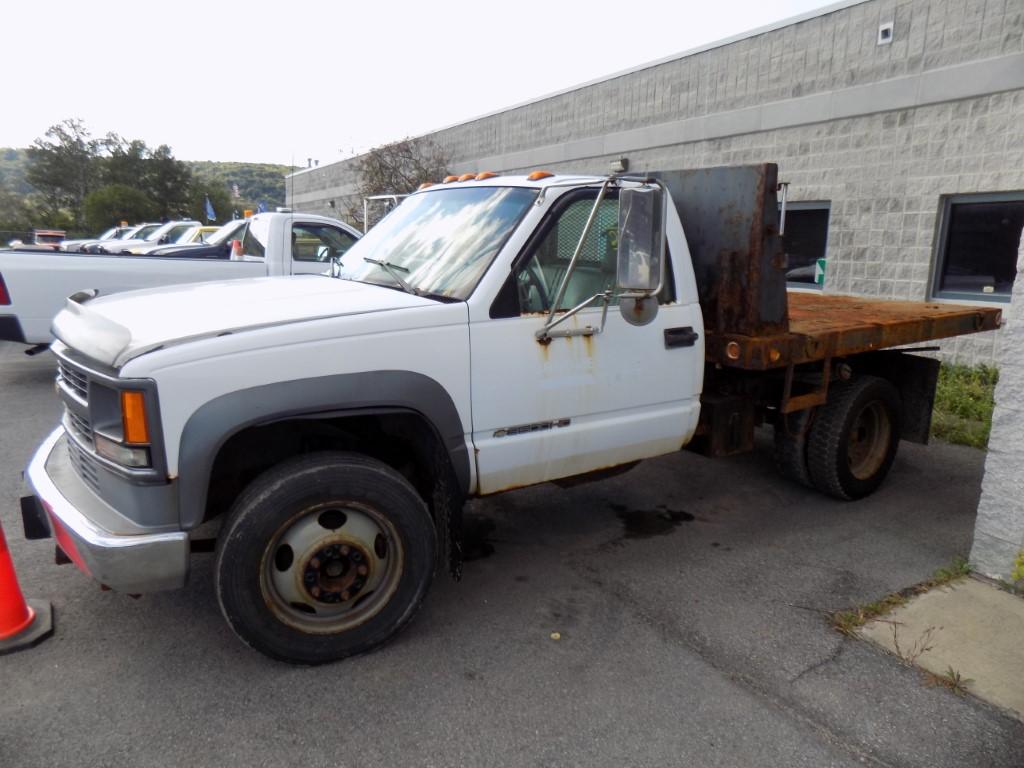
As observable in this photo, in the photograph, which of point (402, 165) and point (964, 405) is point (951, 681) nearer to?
point (964, 405)

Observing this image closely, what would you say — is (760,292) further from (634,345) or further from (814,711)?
(814,711)

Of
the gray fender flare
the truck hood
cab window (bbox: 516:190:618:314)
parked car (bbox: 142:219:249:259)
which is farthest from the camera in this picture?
parked car (bbox: 142:219:249:259)

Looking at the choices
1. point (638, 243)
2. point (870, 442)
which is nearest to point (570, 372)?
point (638, 243)

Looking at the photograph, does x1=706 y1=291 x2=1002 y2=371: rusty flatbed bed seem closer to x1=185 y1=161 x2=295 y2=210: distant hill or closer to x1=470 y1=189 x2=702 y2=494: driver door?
x1=470 y1=189 x2=702 y2=494: driver door

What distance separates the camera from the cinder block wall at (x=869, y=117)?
834 cm

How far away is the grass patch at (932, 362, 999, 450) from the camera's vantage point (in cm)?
679

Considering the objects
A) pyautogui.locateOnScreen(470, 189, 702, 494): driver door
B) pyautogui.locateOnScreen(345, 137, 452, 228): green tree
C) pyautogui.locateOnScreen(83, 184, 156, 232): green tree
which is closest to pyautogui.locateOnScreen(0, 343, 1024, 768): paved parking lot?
pyautogui.locateOnScreen(470, 189, 702, 494): driver door

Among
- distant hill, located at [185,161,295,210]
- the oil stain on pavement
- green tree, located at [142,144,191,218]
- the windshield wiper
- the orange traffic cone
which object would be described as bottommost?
the oil stain on pavement

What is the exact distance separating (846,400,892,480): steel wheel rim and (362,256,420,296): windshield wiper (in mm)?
3468

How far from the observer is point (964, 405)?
7625 mm

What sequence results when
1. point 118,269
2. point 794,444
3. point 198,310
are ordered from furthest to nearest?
point 118,269 < point 794,444 < point 198,310

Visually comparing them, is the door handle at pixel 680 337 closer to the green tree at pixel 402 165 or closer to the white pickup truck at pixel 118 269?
the white pickup truck at pixel 118 269

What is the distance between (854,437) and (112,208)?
147 feet

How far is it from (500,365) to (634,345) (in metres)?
0.80
